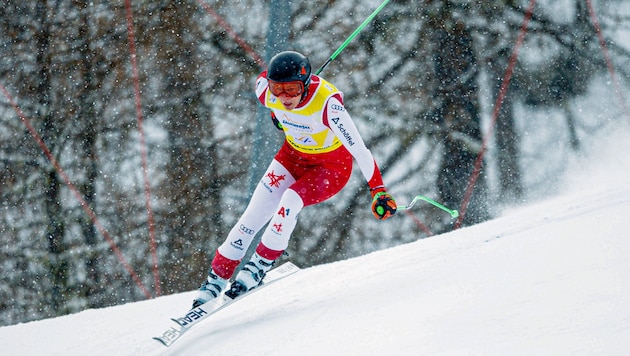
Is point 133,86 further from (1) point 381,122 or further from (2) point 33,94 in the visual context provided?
(1) point 381,122

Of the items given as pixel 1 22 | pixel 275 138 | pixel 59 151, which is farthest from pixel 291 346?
pixel 1 22

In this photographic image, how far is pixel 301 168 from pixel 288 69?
708mm

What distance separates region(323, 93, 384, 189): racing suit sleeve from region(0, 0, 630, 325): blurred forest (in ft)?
27.5

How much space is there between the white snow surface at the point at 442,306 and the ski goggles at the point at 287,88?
1.12 m

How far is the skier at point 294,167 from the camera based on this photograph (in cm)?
386

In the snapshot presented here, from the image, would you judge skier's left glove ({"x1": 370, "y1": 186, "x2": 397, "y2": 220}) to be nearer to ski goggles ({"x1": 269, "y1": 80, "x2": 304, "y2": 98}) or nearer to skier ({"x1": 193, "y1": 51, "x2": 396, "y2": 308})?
skier ({"x1": 193, "y1": 51, "x2": 396, "y2": 308})

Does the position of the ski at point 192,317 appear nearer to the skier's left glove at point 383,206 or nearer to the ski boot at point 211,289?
the ski boot at point 211,289

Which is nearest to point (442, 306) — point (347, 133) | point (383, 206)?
point (383, 206)

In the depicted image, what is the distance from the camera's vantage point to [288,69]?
3809mm

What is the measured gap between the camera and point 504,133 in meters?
13.1

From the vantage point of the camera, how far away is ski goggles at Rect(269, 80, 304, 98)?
12.6ft

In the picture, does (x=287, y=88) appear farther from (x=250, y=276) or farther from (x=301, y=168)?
(x=250, y=276)

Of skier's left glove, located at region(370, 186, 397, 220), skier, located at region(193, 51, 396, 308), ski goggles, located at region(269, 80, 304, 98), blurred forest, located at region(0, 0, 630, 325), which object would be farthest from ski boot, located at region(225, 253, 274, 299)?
blurred forest, located at region(0, 0, 630, 325)

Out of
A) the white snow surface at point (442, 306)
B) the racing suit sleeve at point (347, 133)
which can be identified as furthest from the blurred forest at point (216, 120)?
the racing suit sleeve at point (347, 133)
